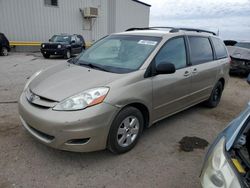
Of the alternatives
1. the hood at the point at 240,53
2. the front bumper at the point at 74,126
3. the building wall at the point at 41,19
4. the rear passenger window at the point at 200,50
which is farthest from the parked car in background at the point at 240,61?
the building wall at the point at 41,19

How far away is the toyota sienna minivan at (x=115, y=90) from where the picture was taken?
267 cm

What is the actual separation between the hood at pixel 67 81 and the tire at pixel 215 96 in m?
2.91

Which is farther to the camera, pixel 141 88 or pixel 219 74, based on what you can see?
pixel 219 74

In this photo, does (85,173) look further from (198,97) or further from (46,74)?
(198,97)

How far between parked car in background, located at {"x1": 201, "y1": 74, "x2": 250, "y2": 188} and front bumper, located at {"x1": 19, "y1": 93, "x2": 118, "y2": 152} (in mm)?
1284

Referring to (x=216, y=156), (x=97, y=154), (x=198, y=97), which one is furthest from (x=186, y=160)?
(x=198, y=97)

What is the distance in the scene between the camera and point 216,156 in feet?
5.88

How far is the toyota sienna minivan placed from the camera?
105 inches

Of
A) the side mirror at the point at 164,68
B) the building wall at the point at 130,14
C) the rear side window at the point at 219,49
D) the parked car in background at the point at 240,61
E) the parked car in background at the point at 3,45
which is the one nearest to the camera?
the side mirror at the point at 164,68

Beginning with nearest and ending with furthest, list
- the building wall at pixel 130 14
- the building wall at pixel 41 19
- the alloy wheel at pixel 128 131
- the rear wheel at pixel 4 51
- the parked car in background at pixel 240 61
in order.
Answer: the alloy wheel at pixel 128 131 < the parked car in background at pixel 240 61 < the rear wheel at pixel 4 51 < the building wall at pixel 41 19 < the building wall at pixel 130 14

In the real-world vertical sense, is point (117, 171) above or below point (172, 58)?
below

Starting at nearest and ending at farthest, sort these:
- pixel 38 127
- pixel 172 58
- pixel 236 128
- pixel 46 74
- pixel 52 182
Result: 1. pixel 236 128
2. pixel 52 182
3. pixel 38 127
4. pixel 46 74
5. pixel 172 58

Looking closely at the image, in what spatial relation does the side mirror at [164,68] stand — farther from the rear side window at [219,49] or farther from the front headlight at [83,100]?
the rear side window at [219,49]

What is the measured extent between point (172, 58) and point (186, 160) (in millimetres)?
→ 1602
